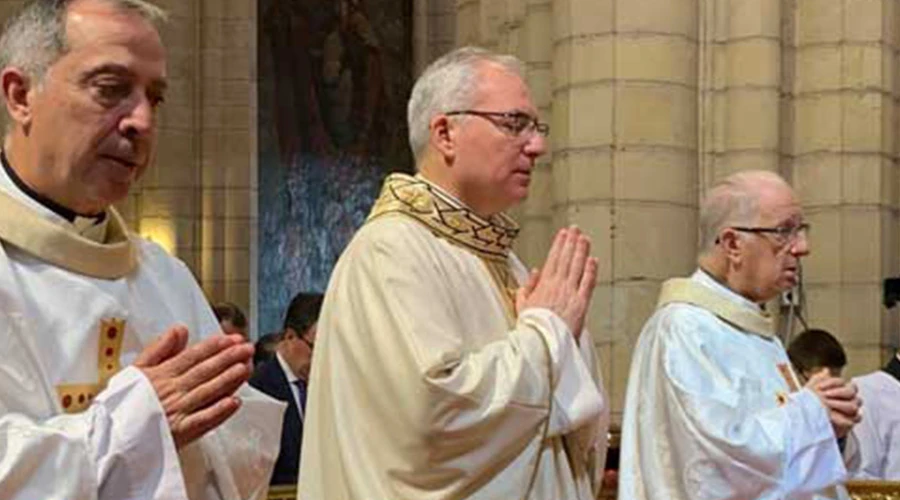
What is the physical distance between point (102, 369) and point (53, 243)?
0.21 meters

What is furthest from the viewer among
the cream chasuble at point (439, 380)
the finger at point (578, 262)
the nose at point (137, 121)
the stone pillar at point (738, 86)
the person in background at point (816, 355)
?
the stone pillar at point (738, 86)

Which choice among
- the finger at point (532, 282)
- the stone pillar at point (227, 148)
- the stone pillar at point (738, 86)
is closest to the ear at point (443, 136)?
the finger at point (532, 282)

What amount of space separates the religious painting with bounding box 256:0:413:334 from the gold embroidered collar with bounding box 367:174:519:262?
12267 mm

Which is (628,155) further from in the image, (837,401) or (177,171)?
(177,171)

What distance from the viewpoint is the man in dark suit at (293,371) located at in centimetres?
666

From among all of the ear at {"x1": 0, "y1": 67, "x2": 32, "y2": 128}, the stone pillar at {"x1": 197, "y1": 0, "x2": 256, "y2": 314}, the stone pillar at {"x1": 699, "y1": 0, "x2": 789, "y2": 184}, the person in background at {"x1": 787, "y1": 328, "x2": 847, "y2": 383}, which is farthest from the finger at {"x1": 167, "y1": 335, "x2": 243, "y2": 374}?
the stone pillar at {"x1": 197, "y1": 0, "x2": 256, "y2": 314}

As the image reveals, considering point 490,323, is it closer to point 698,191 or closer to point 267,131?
point 698,191

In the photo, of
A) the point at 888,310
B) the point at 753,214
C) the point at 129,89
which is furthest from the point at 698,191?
the point at 129,89

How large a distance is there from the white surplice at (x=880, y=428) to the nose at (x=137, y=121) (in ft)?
15.7

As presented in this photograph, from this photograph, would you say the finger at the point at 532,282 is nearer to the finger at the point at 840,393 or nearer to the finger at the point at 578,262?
the finger at the point at 578,262

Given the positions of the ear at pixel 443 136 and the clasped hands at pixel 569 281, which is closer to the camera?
the clasped hands at pixel 569 281

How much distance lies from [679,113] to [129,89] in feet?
19.0

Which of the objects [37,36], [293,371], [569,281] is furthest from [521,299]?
[293,371]

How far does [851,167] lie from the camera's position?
27.2 feet
